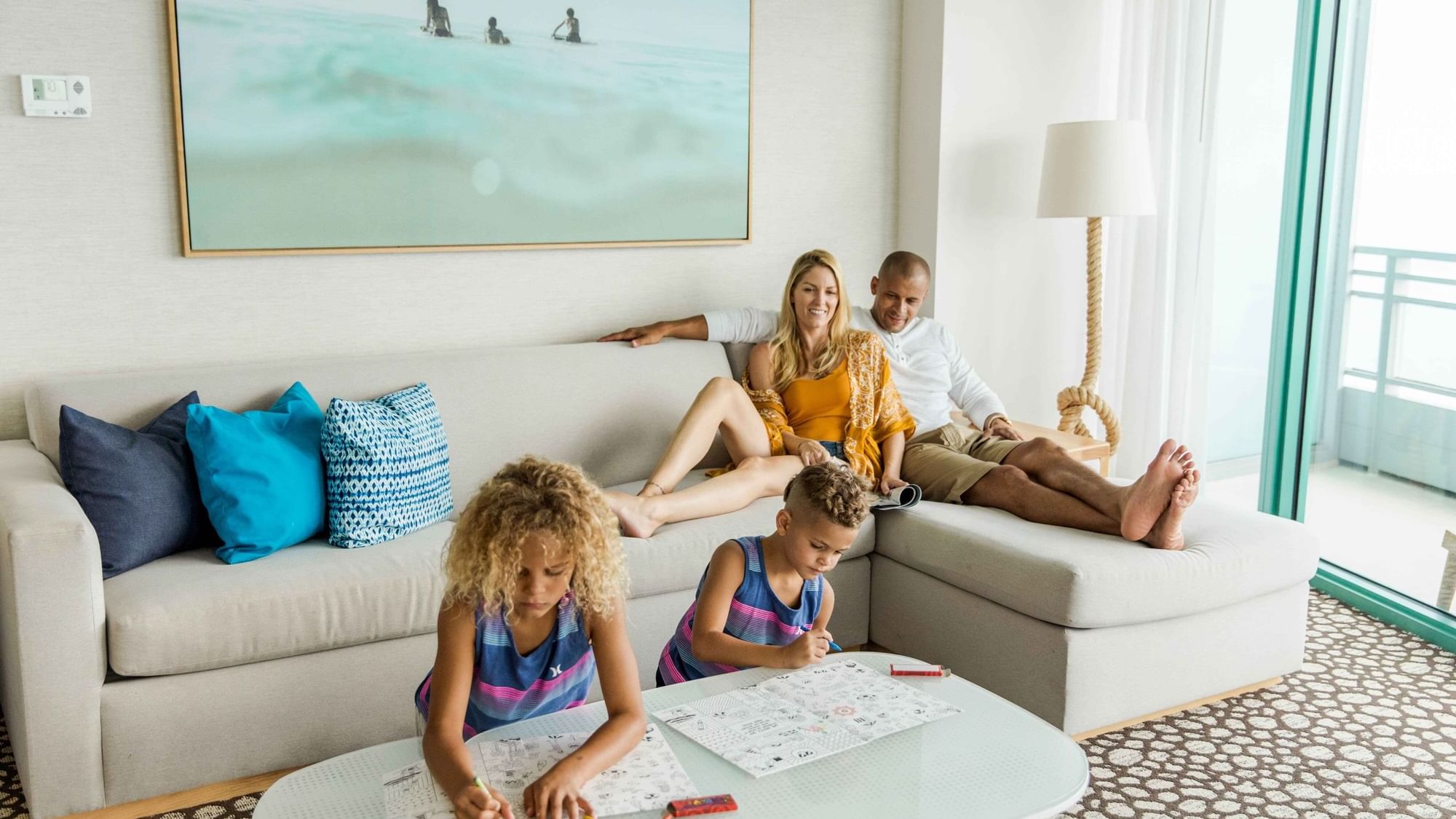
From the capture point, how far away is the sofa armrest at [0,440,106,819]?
7.25 feet

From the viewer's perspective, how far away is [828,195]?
13.9 feet

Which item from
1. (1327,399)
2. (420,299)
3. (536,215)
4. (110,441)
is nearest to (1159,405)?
(1327,399)

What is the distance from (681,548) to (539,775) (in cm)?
135

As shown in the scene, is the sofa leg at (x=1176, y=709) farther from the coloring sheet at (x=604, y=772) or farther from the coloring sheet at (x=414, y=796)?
the coloring sheet at (x=414, y=796)

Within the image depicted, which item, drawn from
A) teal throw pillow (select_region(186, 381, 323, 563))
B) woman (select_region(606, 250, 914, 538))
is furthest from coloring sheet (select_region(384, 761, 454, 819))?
woman (select_region(606, 250, 914, 538))

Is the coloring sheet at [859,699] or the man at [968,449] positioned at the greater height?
the man at [968,449]

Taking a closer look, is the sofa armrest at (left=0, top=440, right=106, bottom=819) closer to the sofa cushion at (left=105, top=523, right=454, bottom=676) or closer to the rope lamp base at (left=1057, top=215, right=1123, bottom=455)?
the sofa cushion at (left=105, top=523, right=454, bottom=676)

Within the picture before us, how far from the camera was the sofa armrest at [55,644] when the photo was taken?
2.21m

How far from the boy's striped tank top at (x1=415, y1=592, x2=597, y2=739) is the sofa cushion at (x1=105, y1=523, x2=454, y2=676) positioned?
2.36ft

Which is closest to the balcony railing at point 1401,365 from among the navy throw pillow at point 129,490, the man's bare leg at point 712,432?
the man's bare leg at point 712,432

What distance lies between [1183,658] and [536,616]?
5.77ft

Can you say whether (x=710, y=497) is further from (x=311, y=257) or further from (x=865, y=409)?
(x=311, y=257)

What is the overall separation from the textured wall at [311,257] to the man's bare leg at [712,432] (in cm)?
66

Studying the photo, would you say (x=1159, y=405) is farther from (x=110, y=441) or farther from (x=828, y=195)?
(x=110, y=441)
